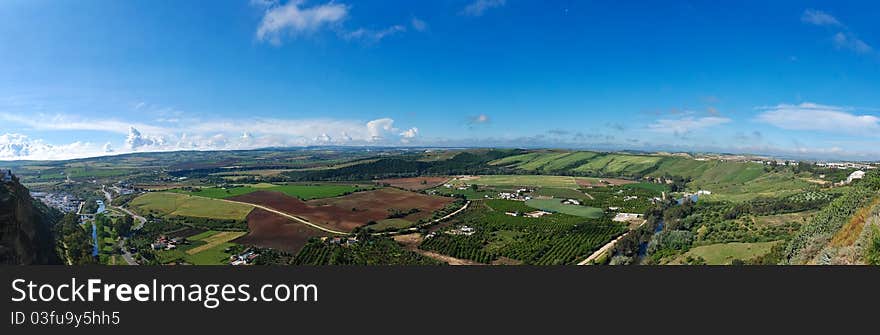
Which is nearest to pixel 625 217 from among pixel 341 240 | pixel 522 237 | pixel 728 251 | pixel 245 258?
pixel 522 237

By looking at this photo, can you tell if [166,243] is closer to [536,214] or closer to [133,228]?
[133,228]

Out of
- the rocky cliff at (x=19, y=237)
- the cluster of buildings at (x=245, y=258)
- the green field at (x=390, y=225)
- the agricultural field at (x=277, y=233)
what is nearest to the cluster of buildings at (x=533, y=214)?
the green field at (x=390, y=225)

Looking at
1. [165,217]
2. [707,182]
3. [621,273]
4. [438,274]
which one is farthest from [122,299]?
[707,182]

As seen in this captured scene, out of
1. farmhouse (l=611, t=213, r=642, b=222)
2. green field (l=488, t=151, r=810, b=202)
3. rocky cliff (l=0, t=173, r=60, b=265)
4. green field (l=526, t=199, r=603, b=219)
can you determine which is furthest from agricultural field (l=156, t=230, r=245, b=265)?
green field (l=488, t=151, r=810, b=202)

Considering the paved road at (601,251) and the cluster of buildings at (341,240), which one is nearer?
the paved road at (601,251)

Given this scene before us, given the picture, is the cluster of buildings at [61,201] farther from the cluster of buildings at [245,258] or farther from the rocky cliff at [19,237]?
the cluster of buildings at [245,258]

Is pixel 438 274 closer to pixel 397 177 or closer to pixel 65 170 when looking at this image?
pixel 397 177
